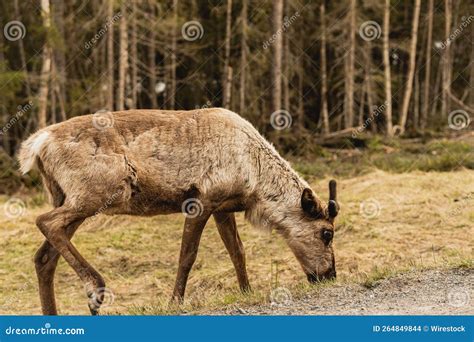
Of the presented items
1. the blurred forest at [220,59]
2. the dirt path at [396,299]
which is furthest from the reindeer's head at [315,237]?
the blurred forest at [220,59]

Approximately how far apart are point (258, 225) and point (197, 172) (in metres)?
1.18

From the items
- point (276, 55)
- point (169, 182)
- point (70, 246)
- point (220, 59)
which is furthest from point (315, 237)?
point (220, 59)

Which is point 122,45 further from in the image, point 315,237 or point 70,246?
point 70,246

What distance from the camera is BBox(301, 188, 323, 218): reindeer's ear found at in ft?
31.6

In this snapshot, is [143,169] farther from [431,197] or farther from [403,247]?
[431,197]

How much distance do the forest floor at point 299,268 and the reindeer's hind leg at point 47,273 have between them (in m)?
1.21

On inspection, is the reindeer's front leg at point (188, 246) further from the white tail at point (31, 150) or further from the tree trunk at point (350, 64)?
the tree trunk at point (350, 64)

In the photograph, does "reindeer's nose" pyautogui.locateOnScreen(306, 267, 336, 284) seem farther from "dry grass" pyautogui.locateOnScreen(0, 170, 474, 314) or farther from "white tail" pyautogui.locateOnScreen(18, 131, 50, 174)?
"white tail" pyautogui.locateOnScreen(18, 131, 50, 174)

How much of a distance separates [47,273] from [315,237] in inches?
134

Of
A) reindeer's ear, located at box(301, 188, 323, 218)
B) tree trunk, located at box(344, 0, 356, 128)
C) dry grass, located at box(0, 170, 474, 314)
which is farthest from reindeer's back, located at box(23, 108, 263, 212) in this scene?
tree trunk, located at box(344, 0, 356, 128)

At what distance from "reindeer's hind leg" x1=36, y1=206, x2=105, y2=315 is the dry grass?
4.84ft

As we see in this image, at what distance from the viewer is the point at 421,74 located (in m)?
48.5

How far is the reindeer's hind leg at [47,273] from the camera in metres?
9.38

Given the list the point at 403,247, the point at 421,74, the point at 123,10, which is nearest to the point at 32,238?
the point at 403,247
